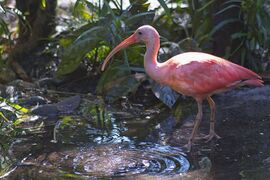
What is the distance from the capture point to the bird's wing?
5484mm

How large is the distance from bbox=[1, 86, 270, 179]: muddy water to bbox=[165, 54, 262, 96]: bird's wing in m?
0.47

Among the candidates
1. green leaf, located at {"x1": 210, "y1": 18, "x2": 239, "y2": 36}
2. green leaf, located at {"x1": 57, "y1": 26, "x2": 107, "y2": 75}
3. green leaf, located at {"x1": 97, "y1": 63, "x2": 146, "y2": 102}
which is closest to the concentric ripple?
green leaf, located at {"x1": 97, "y1": 63, "x2": 146, "y2": 102}

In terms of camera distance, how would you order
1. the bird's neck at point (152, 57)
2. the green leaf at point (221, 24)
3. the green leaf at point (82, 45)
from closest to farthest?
1. the bird's neck at point (152, 57)
2. the green leaf at point (82, 45)
3. the green leaf at point (221, 24)

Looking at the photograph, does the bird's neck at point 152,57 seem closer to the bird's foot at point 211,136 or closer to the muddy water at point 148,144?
the muddy water at point 148,144

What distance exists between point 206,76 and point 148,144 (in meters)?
0.79

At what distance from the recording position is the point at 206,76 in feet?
18.0

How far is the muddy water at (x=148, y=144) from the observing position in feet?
15.6

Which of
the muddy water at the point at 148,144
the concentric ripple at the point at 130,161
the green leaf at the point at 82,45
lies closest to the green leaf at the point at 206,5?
the muddy water at the point at 148,144

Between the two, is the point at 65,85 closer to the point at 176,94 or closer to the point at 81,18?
the point at 81,18

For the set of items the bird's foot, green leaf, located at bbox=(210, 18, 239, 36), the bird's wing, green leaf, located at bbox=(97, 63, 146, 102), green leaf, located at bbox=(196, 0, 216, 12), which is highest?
green leaf, located at bbox=(196, 0, 216, 12)

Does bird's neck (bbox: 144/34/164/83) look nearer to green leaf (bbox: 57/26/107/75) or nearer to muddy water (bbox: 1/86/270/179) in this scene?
muddy water (bbox: 1/86/270/179)

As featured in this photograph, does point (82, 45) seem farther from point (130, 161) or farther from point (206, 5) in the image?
point (130, 161)

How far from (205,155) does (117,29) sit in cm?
202

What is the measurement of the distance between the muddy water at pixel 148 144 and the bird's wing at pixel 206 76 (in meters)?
0.47
